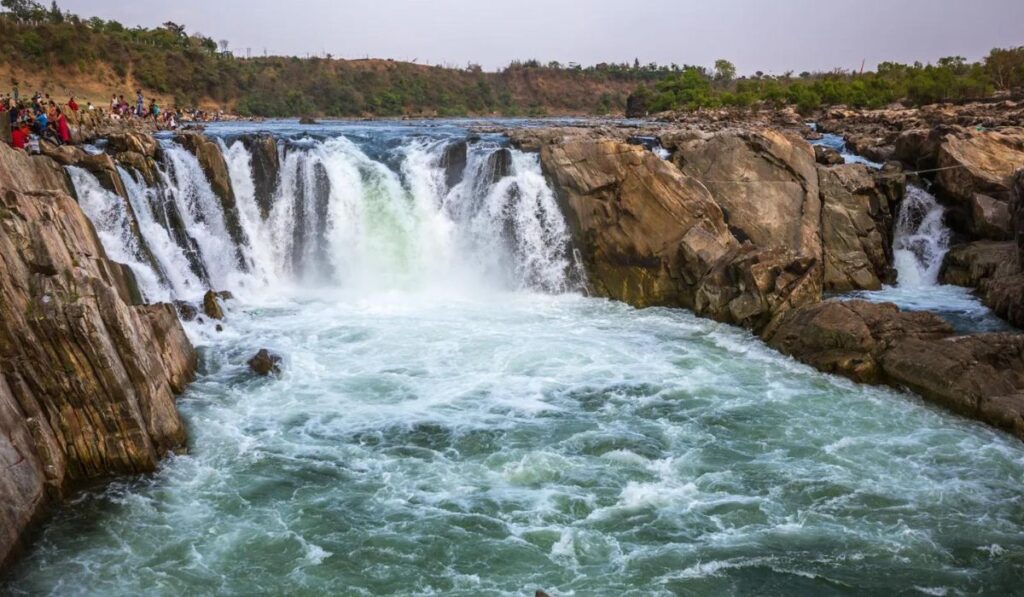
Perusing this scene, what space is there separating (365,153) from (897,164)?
15.5 m

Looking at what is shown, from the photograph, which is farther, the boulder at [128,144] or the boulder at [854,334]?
the boulder at [128,144]

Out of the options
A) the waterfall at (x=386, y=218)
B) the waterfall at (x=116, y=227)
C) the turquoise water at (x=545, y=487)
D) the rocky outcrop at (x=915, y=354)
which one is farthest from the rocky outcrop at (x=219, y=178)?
the rocky outcrop at (x=915, y=354)

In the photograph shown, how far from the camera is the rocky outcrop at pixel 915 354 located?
13023 millimetres

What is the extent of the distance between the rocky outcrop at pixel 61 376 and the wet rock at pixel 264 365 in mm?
3191

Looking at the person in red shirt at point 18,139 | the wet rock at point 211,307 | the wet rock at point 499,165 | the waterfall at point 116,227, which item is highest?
the person in red shirt at point 18,139

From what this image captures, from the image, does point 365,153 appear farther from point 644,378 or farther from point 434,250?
point 644,378

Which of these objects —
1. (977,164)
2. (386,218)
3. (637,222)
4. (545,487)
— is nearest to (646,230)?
(637,222)

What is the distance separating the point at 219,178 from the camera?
21078 millimetres

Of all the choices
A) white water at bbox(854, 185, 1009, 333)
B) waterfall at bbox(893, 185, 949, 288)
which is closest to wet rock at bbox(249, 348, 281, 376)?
white water at bbox(854, 185, 1009, 333)

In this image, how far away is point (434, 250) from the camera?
22547mm

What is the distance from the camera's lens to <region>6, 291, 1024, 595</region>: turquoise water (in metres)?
8.74

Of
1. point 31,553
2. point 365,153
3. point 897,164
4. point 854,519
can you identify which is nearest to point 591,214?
point 365,153

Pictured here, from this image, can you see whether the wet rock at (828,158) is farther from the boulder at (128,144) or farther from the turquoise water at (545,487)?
the boulder at (128,144)

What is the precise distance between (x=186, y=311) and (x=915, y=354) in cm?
1400
